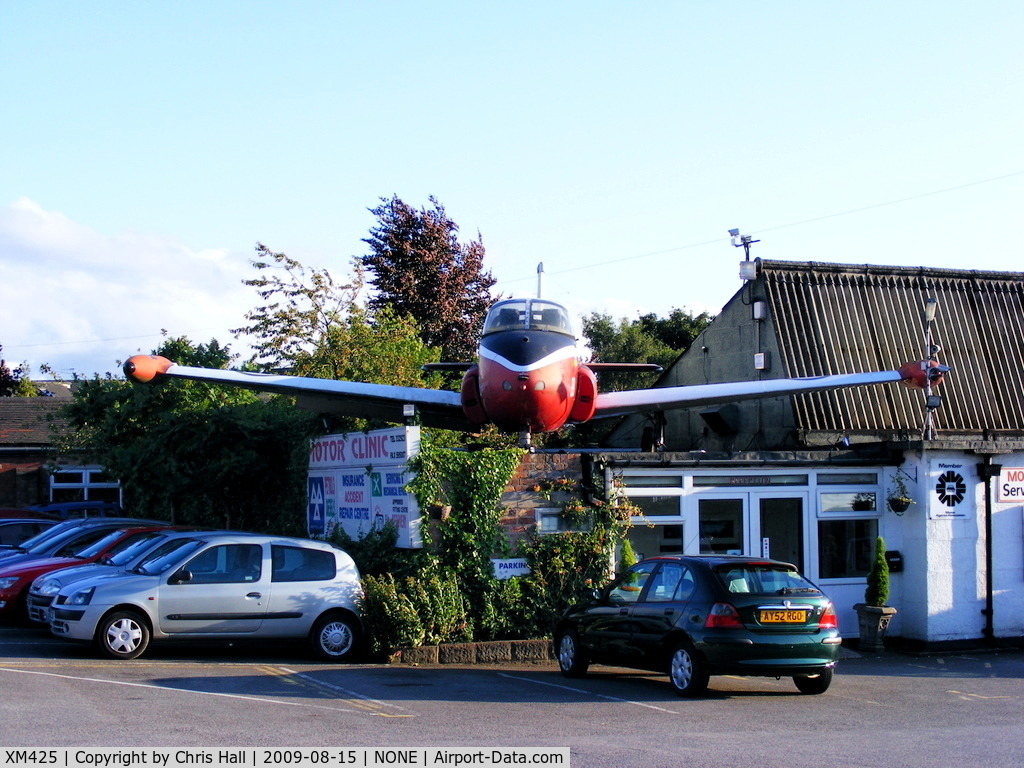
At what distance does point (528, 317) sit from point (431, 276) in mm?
20194

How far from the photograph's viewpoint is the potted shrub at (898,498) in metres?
17.0

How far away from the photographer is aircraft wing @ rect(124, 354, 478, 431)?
18.3 meters

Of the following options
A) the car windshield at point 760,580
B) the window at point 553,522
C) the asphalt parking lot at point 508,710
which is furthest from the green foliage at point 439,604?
the car windshield at point 760,580

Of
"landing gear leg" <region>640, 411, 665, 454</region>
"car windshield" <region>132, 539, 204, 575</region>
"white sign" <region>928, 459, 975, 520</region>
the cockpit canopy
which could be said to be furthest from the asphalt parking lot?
"landing gear leg" <region>640, 411, 665, 454</region>

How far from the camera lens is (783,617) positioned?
11430 millimetres

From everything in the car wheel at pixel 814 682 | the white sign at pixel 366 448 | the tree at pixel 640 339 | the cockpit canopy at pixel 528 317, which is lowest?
the car wheel at pixel 814 682

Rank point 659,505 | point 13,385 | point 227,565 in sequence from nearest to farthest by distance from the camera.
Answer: point 227,565 → point 659,505 → point 13,385

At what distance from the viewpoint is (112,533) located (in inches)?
717

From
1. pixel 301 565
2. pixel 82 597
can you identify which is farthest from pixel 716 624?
pixel 82 597

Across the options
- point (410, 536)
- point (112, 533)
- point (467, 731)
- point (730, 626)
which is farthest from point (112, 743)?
point (112, 533)

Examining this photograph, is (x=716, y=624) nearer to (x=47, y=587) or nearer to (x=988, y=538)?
(x=988, y=538)

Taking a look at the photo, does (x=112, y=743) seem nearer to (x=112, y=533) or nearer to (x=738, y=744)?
(x=738, y=744)

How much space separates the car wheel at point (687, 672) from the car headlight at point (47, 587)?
797cm

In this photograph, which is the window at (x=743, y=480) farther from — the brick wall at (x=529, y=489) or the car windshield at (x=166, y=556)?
the car windshield at (x=166, y=556)
